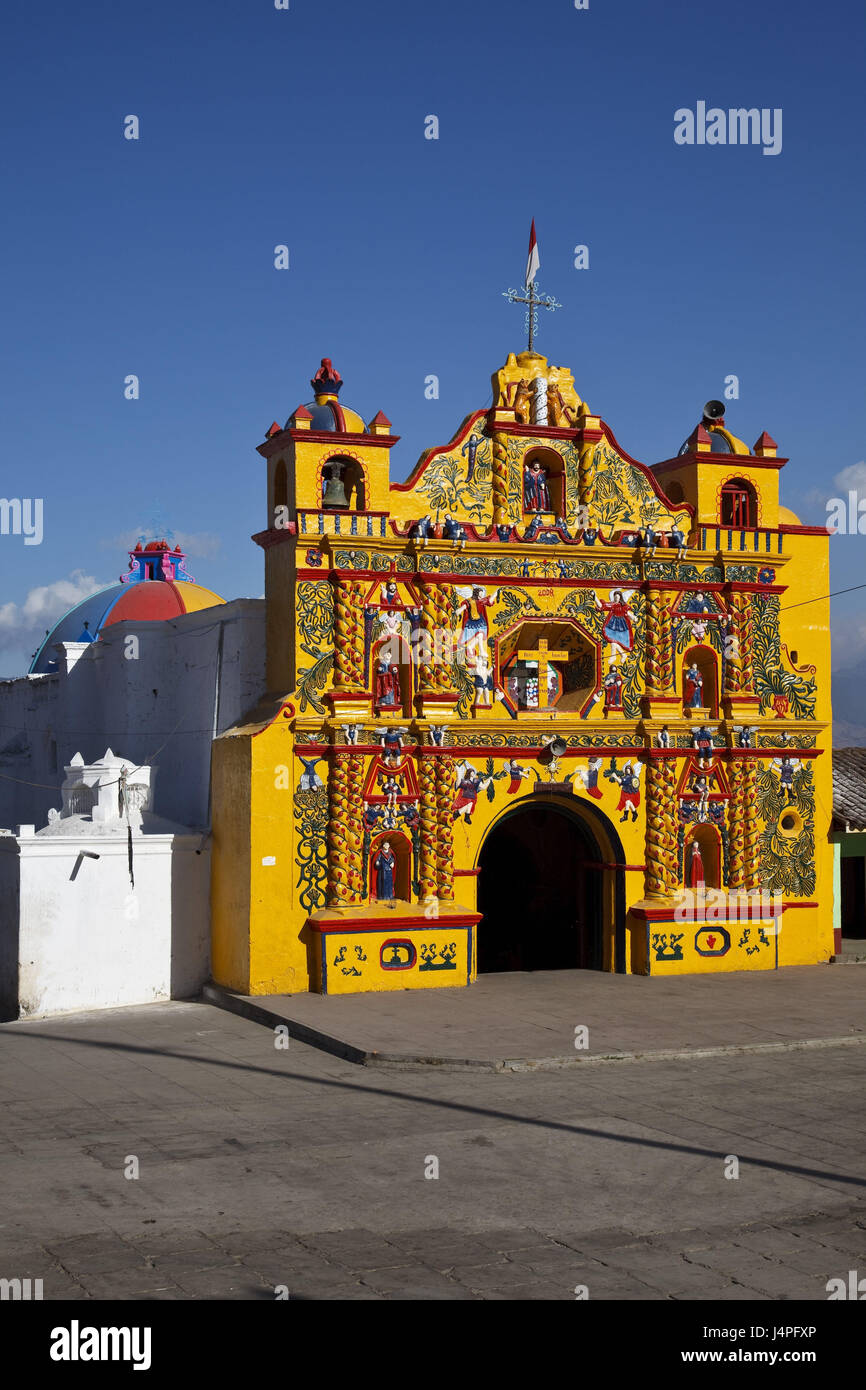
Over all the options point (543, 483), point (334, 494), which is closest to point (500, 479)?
point (543, 483)

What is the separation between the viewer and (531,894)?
2802 centimetres

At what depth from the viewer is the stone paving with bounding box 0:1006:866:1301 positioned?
11.1 metres

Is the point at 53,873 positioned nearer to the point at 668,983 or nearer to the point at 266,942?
the point at 266,942

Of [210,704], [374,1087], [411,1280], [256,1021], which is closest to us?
[411,1280]

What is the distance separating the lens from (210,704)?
26016mm

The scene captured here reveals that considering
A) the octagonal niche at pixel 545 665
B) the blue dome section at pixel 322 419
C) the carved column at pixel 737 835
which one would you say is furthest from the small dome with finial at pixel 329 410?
the carved column at pixel 737 835

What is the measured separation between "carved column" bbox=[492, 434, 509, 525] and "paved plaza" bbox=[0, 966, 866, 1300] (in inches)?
372

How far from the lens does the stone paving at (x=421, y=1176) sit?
36.4ft

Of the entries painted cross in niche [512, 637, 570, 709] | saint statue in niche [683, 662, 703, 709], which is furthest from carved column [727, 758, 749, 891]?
painted cross in niche [512, 637, 570, 709]

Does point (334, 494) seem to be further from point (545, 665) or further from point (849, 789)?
point (849, 789)

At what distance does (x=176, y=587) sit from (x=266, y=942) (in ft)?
42.1

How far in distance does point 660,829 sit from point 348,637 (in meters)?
6.35

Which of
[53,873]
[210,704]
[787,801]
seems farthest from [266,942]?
[787,801]
